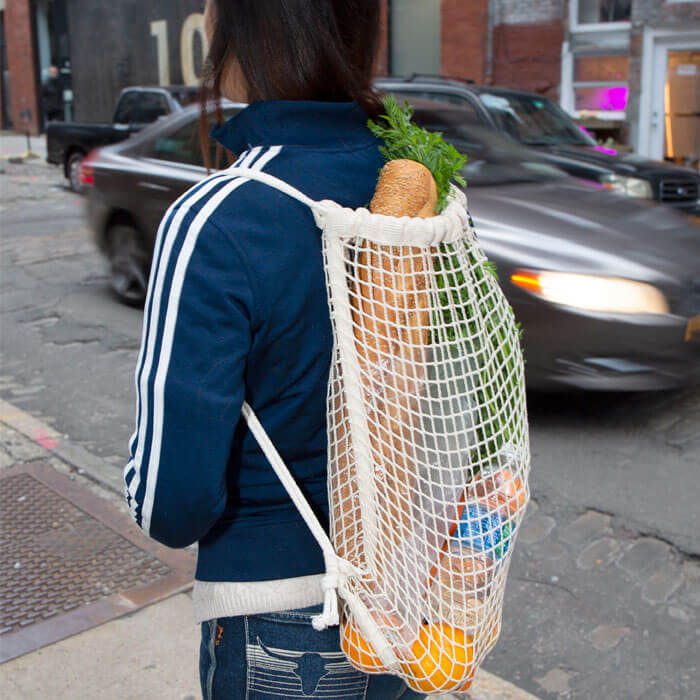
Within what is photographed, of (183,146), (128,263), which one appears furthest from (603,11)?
(128,263)

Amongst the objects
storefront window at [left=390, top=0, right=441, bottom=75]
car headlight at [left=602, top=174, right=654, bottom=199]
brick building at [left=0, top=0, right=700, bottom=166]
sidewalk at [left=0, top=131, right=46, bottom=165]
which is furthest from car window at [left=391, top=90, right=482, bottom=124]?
sidewalk at [left=0, top=131, right=46, bottom=165]

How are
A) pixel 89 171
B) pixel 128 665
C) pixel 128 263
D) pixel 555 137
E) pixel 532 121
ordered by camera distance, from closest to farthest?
pixel 128 665 → pixel 128 263 → pixel 89 171 → pixel 532 121 → pixel 555 137

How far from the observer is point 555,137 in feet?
26.4

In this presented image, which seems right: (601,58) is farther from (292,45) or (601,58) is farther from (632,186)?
(292,45)

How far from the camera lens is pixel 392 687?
57.8 inches

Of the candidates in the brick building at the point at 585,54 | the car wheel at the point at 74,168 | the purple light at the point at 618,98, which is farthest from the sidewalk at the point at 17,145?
the purple light at the point at 618,98

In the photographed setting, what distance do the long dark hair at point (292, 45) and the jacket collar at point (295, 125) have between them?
0.03 m

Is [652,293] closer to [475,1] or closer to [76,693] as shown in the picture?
[76,693]

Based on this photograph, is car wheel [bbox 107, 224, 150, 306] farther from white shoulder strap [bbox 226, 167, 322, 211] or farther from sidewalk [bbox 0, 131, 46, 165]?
sidewalk [bbox 0, 131, 46, 165]

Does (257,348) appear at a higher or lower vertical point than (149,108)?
lower

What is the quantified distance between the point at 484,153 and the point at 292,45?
15.5ft

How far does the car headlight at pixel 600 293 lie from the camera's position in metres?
4.30

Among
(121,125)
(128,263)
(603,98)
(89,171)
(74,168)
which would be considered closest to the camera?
(128,263)

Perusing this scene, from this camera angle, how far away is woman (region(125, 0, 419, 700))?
1191mm
